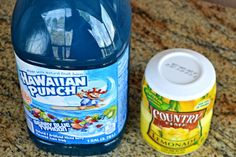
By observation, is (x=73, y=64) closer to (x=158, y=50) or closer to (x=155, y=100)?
(x=155, y=100)

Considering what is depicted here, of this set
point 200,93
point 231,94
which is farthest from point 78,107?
point 231,94

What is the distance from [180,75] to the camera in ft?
2.52

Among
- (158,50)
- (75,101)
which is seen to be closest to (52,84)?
(75,101)

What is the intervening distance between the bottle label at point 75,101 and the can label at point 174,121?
1.6 inches

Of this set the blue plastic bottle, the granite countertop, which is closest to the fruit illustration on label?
the blue plastic bottle

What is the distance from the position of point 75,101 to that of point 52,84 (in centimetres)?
4

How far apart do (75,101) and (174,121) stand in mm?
149

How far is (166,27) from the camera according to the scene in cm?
103

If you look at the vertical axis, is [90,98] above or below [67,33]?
below

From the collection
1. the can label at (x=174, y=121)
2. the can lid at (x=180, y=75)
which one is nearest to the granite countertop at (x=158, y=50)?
the can label at (x=174, y=121)

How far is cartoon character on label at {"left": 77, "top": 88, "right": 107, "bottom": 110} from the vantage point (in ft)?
2.41

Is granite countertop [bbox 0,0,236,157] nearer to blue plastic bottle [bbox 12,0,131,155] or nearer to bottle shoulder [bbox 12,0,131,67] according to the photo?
blue plastic bottle [bbox 12,0,131,155]

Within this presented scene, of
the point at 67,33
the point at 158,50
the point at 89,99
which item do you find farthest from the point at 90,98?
the point at 158,50

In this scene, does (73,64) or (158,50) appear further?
(158,50)
